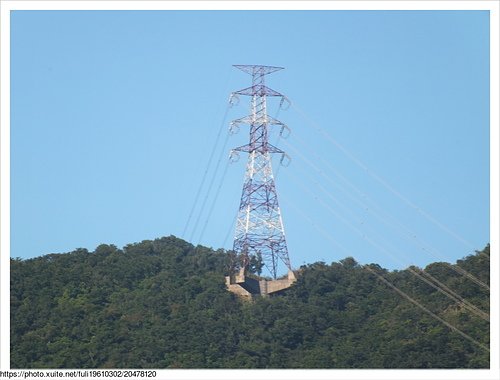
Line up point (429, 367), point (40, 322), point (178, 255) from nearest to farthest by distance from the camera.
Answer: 1. point (429, 367)
2. point (40, 322)
3. point (178, 255)

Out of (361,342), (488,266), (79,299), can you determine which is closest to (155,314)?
(79,299)

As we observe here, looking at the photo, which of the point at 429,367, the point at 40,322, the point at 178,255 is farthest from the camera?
the point at 178,255

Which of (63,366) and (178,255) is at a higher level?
(178,255)

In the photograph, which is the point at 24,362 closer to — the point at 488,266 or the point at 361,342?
the point at 361,342

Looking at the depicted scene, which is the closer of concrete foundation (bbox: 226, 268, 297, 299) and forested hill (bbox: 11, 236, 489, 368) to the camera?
forested hill (bbox: 11, 236, 489, 368)

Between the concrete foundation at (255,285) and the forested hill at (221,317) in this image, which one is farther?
the concrete foundation at (255,285)
